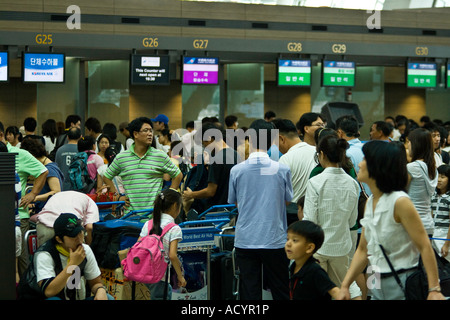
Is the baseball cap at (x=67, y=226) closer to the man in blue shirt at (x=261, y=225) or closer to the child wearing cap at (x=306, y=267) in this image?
the man in blue shirt at (x=261, y=225)

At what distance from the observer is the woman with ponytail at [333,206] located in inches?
188

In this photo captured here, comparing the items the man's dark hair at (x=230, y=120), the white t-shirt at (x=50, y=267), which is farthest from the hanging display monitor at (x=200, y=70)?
the white t-shirt at (x=50, y=267)

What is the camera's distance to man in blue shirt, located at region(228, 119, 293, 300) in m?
4.89

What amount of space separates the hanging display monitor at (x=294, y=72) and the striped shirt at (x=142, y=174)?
1009cm

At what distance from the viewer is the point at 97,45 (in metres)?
14.8

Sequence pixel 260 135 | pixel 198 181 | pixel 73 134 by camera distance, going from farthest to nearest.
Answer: pixel 73 134
pixel 198 181
pixel 260 135

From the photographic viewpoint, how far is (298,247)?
3.93 meters

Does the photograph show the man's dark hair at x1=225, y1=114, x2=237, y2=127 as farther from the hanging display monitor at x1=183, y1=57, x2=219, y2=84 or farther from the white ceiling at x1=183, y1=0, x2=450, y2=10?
the white ceiling at x1=183, y1=0, x2=450, y2=10

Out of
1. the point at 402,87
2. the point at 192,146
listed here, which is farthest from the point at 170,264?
the point at 402,87

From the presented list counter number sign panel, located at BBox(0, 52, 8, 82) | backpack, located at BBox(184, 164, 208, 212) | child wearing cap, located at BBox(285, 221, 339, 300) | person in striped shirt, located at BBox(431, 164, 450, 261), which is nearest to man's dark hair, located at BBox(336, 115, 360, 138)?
person in striped shirt, located at BBox(431, 164, 450, 261)

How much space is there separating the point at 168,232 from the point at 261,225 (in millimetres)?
760

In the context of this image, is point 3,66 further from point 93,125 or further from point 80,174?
point 80,174

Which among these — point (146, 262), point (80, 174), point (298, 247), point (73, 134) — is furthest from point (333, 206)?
point (73, 134)

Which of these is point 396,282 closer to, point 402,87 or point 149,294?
point 149,294
